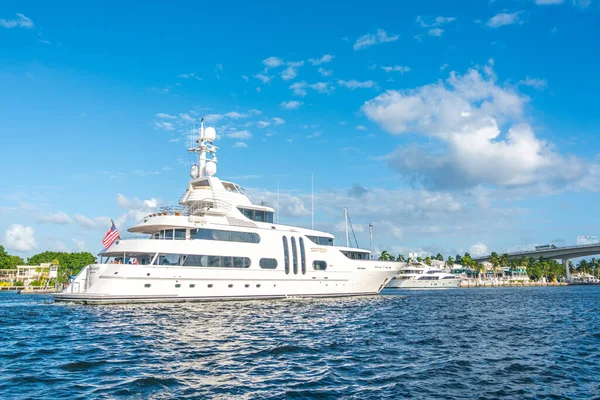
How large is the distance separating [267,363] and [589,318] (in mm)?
23633

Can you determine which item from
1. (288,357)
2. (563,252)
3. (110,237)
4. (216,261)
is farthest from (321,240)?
(563,252)

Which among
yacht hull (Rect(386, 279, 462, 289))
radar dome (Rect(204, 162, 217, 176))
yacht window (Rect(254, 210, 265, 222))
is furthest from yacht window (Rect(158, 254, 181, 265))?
yacht hull (Rect(386, 279, 462, 289))

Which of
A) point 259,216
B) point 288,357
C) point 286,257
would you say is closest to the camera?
point 288,357

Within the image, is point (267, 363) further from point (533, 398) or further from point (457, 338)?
point (457, 338)

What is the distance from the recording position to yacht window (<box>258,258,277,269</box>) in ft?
114

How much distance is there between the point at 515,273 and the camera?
13725 cm

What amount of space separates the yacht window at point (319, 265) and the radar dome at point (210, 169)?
12.0 meters

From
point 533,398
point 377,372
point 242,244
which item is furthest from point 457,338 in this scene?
point 242,244

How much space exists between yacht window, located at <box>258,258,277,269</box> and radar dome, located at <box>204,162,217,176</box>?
9661 mm

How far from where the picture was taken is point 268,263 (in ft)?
115

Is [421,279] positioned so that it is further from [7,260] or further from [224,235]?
[7,260]

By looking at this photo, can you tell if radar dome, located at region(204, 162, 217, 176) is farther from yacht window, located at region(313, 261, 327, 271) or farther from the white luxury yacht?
yacht window, located at region(313, 261, 327, 271)

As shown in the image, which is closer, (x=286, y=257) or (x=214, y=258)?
(x=214, y=258)

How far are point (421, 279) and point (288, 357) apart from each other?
8407cm
